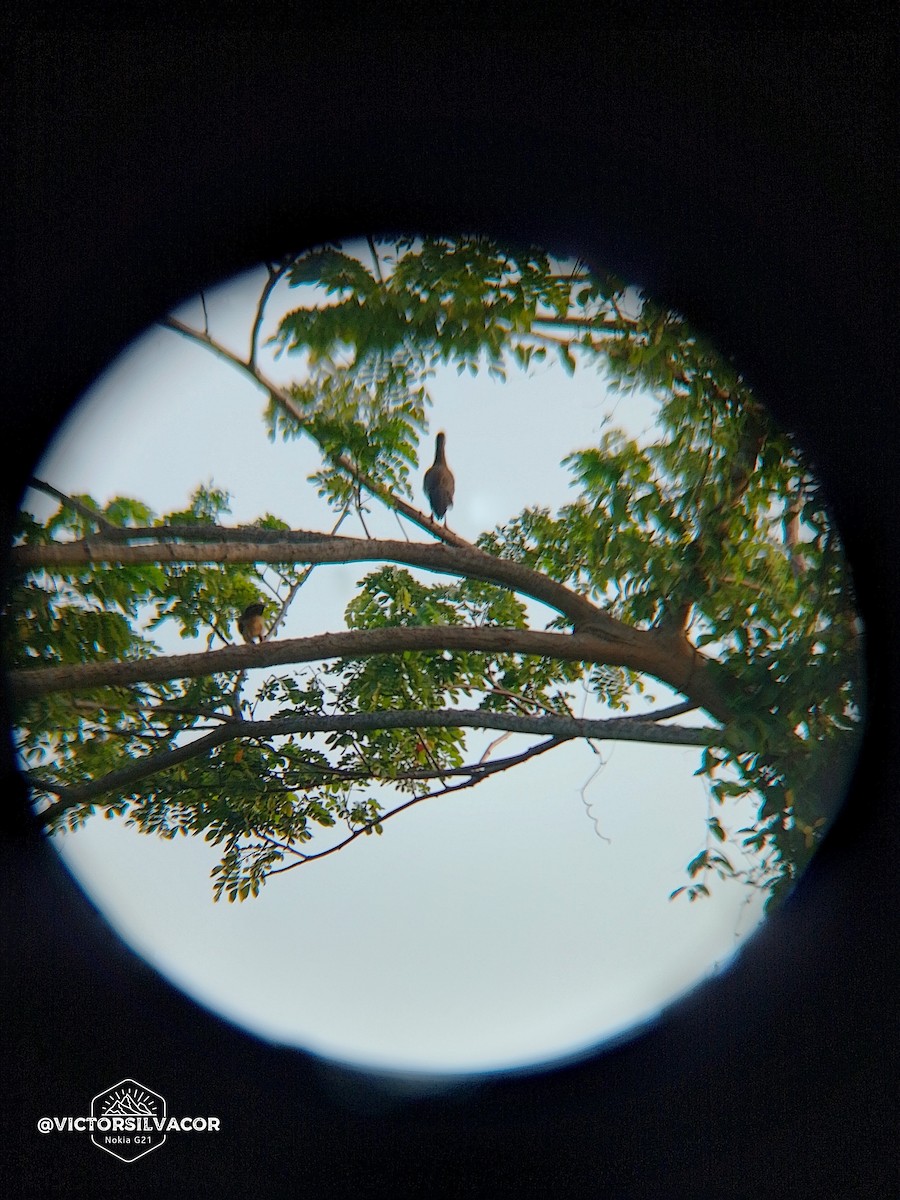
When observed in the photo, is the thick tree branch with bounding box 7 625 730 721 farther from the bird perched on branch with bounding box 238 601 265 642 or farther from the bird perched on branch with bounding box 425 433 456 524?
the bird perched on branch with bounding box 425 433 456 524

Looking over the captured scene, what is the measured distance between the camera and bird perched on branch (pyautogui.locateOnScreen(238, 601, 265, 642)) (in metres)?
3.12

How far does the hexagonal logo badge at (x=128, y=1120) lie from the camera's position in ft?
5.61

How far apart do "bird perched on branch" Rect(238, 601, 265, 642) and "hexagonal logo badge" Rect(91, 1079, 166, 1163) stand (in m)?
1.60

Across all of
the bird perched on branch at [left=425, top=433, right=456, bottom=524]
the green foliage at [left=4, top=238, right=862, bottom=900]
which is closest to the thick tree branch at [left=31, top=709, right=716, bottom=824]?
the green foliage at [left=4, top=238, right=862, bottom=900]

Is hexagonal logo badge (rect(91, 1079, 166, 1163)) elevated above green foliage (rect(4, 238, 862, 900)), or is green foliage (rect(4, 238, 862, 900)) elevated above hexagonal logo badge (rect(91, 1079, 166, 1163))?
green foliage (rect(4, 238, 862, 900))

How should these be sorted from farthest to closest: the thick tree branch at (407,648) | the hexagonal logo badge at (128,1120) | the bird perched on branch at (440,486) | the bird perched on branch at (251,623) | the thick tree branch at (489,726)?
1. the bird perched on branch at (440,486)
2. the bird perched on branch at (251,623)
3. the thick tree branch at (489,726)
4. the thick tree branch at (407,648)
5. the hexagonal logo badge at (128,1120)

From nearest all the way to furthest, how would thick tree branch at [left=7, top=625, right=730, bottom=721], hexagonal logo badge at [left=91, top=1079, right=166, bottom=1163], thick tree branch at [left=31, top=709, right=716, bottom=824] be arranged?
hexagonal logo badge at [left=91, top=1079, right=166, bottom=1163] → thick tree branch at [left=7, top=625, right=730, bottom=721] → thick tree branch at [left=31, top=709, right=716, bottom=824]

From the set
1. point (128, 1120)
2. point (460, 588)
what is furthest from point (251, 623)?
point (128, 1120)

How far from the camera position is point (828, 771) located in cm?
189

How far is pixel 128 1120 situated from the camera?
1.75 m

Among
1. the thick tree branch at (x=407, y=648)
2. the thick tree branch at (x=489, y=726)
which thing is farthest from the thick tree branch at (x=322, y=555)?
the thick tree branch at (x=489, y=726)

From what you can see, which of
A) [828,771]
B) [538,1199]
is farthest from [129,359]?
[538,1199]

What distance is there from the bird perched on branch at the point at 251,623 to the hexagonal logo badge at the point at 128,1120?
1.60m

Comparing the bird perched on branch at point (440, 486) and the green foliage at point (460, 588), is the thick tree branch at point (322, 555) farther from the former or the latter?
the bird perched on branch at point (440, 486)
